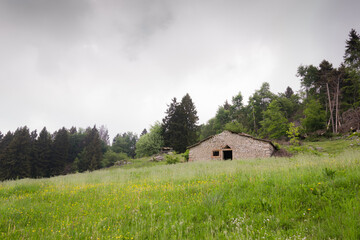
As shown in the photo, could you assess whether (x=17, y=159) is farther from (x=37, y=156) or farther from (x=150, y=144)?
(x=150, y=144)

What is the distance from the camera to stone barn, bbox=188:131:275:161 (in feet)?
66.8

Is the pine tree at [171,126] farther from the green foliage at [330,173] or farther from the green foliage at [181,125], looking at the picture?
the green foliage at [330,173]

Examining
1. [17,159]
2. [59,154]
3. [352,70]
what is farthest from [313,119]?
[17,159]

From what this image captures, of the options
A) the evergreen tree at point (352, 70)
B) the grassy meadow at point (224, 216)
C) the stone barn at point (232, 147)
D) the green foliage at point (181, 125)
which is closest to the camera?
the grassy meadow at point (224, 216)

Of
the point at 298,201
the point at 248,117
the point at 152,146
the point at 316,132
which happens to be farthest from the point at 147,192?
the point at 248,117

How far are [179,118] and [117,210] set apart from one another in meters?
38.5

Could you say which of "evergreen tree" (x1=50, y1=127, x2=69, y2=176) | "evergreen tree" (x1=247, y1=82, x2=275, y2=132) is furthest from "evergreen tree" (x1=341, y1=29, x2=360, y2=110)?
"evergreen tree" (x1=50, y1=127, x2=69, y2=176)

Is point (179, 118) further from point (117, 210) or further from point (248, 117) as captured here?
point (117, 210)

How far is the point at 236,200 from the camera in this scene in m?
4.48

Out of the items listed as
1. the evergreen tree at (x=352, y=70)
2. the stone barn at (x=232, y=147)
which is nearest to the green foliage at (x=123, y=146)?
the stone barn at (x=232, y=147)

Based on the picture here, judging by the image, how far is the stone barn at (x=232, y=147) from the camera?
66.8 ft

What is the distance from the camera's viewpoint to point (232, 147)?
2206cm

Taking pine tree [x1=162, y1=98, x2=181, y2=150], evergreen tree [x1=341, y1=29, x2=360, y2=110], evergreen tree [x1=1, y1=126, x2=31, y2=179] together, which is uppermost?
evergreen tree [x1=341, y1=29, x2=360, y2=110]

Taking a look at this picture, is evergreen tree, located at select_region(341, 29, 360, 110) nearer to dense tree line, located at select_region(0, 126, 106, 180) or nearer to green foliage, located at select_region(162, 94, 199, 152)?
green foliage, located at select_region(162, 94, 199, 152)
